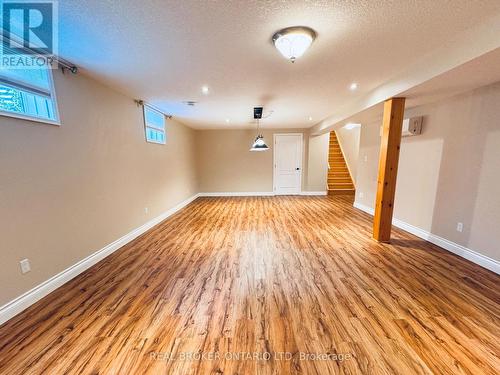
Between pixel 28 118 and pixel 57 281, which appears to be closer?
pixel 28 118

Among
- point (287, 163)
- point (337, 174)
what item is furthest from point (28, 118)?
point (337, 174)

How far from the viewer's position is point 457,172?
9.30ft

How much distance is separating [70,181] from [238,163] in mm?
5388

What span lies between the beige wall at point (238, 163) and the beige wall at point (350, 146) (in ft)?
5.07

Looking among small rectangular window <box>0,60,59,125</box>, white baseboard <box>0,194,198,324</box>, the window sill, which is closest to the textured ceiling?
small rectangular window <box>0,60,59,125</box>

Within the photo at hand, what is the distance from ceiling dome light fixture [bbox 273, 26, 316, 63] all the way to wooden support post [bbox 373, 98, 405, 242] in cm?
191

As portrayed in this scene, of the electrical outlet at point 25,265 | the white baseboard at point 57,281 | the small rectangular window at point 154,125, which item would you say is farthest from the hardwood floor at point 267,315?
the small rectangular window at point 154,125

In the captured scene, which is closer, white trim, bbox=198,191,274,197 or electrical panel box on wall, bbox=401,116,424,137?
electrical panel box on wall, bbox=401,116,424,137

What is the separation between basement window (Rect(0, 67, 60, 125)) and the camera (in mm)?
1768

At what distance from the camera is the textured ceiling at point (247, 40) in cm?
148

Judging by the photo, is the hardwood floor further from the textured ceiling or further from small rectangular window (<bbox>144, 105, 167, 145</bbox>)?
the textured ceiling

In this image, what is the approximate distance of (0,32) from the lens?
1.68 m

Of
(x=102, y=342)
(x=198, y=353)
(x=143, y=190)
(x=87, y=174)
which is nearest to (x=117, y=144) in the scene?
(x=87, y=174)

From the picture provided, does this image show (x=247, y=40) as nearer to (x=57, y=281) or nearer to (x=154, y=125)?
(x=57, y=281)
